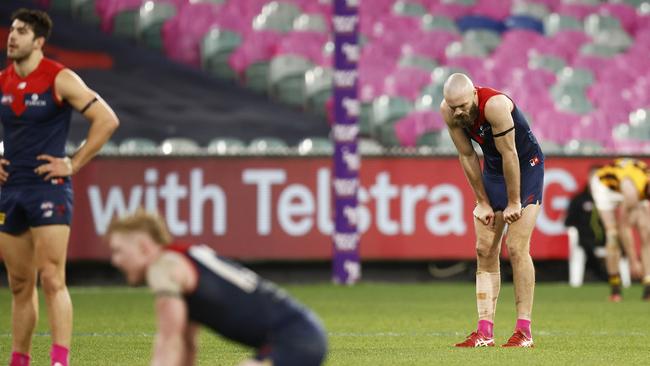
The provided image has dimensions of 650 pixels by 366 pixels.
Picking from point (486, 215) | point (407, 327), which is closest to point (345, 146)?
point (407, 327)

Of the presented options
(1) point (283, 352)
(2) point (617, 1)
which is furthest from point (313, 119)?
(1) point (283, 352)

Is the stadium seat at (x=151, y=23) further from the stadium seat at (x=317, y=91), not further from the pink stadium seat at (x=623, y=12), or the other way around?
the pink stadium seat at (x=623, y=12)

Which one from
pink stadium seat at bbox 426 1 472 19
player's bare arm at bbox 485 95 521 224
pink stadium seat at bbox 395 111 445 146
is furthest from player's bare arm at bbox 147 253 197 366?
pink stadium seat at bbox 426 1 472 19

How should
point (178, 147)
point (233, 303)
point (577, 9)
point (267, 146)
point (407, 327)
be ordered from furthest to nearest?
point (577, 9) → point (267, 146) → point (178, 147) → point (407, 327) → point (233, 303)

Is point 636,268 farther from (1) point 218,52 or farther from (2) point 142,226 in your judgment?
(2) point 142,226

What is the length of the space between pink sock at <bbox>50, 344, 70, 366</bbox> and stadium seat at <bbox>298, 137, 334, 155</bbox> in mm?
10538

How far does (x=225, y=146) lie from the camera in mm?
18734

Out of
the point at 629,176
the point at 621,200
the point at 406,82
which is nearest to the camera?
the point at 629,176

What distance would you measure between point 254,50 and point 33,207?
1473 centimetres

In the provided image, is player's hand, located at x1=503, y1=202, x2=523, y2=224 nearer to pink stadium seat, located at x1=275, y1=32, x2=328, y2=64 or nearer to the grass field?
the grass field

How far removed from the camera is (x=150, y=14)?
2328cm

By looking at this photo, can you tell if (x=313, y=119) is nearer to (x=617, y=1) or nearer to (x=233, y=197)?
(x=233, y=197)

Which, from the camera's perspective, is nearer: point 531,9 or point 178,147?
point 178,147

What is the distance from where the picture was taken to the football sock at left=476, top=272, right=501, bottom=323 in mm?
10258
